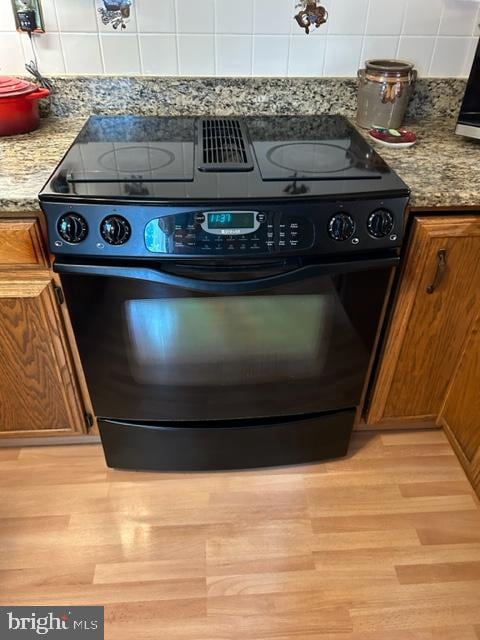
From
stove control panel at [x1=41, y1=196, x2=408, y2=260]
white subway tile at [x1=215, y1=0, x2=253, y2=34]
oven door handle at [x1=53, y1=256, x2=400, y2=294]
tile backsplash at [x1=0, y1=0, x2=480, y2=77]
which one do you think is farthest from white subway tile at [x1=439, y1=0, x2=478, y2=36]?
oven door handle at [x1=53, y1=256, x2=400, y2=294]

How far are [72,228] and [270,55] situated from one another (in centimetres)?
86

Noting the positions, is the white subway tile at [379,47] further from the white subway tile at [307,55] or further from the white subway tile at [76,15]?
the white subway tile at [76,15]

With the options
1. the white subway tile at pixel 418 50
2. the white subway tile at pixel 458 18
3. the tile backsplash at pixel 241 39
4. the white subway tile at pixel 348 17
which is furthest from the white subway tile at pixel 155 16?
the white subway tile at pixel 458 18

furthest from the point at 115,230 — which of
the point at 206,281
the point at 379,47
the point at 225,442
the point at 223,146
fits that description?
the point at 379,47

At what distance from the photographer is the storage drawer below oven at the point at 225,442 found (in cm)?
135

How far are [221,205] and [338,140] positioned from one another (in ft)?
1.75

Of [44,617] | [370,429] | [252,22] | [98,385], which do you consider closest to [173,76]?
[252,22]

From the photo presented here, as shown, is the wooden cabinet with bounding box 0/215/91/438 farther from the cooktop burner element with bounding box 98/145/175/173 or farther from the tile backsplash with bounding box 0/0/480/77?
the tile backsplash with bounding box 0/0/480/77

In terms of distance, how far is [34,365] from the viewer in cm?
126

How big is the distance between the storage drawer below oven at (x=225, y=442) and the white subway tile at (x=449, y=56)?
1.06 meters

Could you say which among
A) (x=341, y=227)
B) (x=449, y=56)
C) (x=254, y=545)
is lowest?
(x=254, y=545)

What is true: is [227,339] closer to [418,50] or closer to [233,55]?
[233,55]

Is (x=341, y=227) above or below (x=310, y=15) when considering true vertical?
below

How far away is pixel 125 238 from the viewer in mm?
989
